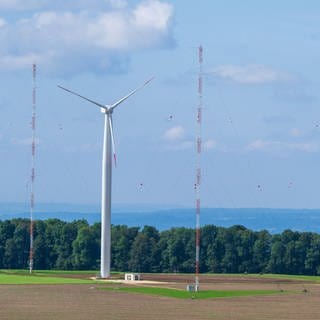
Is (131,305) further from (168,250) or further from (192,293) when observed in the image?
(168,250)

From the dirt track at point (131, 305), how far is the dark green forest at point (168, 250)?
4938 centimetres

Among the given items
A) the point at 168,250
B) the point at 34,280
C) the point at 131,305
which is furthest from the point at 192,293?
the point at 168,250

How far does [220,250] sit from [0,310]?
296 feet

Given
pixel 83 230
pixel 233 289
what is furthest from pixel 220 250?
pixel 233 289

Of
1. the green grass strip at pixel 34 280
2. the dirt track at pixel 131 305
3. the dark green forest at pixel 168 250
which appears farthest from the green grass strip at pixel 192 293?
the dark green forest at pixel 168 250

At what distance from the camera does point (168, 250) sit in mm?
182375

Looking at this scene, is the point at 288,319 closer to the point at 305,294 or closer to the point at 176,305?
the point at 176,305

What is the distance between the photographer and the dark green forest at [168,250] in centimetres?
17975

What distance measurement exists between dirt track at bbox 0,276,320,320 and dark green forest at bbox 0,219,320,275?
49379mm

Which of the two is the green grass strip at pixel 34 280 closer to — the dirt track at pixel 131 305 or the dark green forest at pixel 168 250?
the dirt track at pixel 131 305

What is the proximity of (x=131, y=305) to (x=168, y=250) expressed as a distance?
3148 inches

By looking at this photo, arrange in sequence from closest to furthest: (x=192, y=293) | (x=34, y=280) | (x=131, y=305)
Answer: (x=131, y=305) → (x=192, y=293) → (x=34, y=280)

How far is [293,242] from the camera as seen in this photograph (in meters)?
180

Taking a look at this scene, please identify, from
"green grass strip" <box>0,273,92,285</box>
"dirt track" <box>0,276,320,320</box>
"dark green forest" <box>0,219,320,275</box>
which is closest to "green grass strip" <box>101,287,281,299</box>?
"dirt track" <box>0,276,320,320</box>
